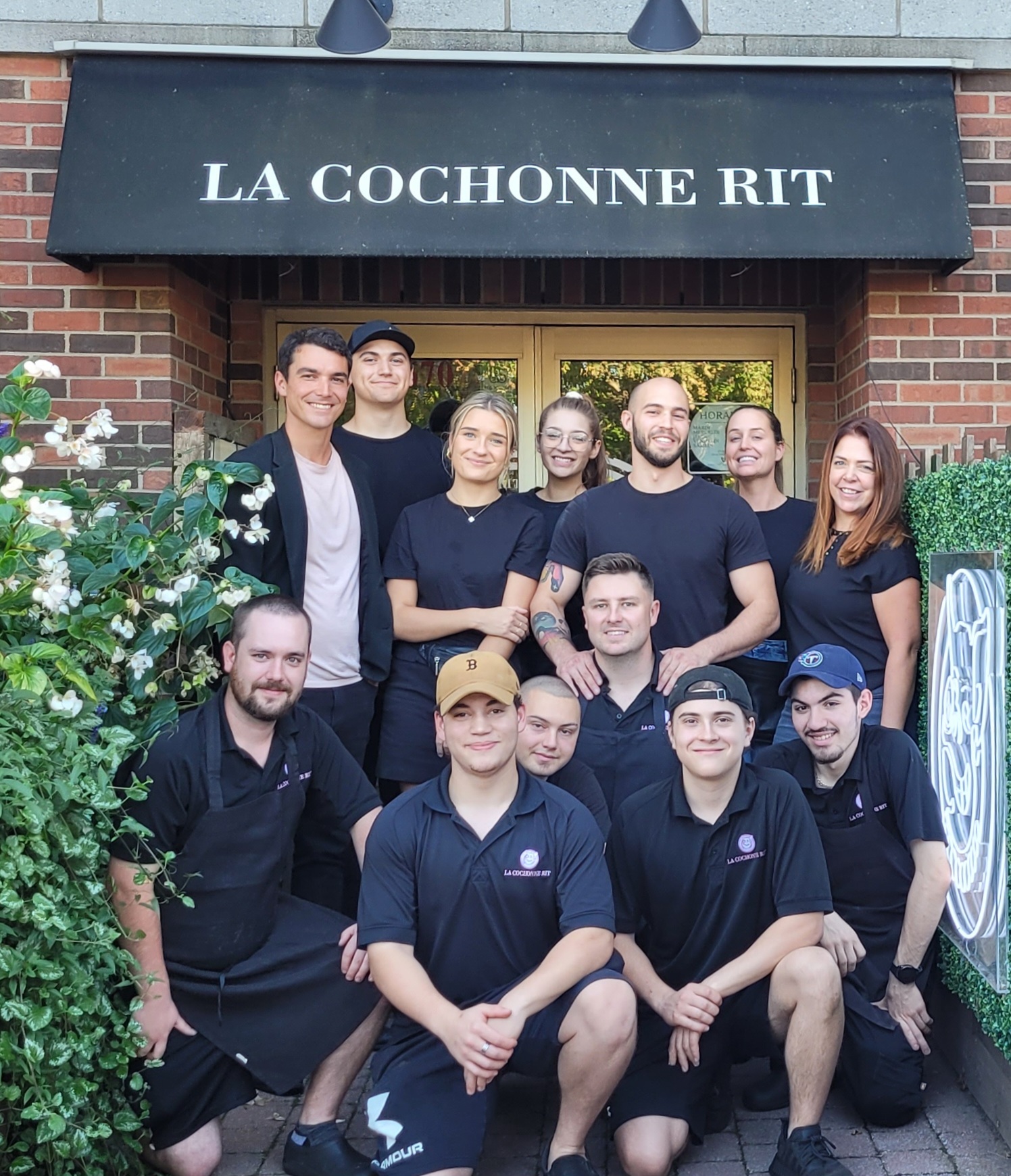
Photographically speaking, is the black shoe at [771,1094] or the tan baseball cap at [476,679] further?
the black shoe at [771,1094]

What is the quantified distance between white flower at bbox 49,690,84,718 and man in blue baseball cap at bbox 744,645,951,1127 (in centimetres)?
190

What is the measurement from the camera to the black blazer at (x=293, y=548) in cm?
395

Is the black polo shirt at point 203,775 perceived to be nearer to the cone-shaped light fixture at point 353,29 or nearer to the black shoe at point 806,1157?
the black shoe at point 806,1157

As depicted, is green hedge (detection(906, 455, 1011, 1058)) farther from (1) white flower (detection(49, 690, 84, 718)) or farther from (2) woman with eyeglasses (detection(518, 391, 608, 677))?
(1) white flower (detection(49, 690, 84, 718))

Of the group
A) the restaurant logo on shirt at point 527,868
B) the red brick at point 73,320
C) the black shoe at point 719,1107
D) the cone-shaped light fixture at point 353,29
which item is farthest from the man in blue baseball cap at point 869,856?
the red brick at point 73,320

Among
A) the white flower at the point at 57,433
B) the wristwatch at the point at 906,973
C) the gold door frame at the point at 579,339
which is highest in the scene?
the gold door frame at the point at 579,339

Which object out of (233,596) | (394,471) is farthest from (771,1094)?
(394,471)

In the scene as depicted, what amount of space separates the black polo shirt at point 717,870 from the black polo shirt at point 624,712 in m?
0.41

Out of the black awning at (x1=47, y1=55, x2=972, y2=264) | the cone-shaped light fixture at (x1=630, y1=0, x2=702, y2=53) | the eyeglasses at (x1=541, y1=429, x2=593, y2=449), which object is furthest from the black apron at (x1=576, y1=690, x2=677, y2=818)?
the cone-shaped light fixture at (x1=630, y1=0, x2=702, y2=53)

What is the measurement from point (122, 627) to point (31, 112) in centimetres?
266

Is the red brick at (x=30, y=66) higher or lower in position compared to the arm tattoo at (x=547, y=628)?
higher

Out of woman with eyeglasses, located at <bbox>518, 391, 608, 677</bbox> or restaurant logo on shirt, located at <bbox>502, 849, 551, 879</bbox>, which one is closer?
restaurant logo on shirt, located at <bbox>502, 849, 551, 879</bbox>

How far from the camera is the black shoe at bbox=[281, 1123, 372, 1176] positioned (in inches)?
128

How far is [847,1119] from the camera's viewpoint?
3.56m
